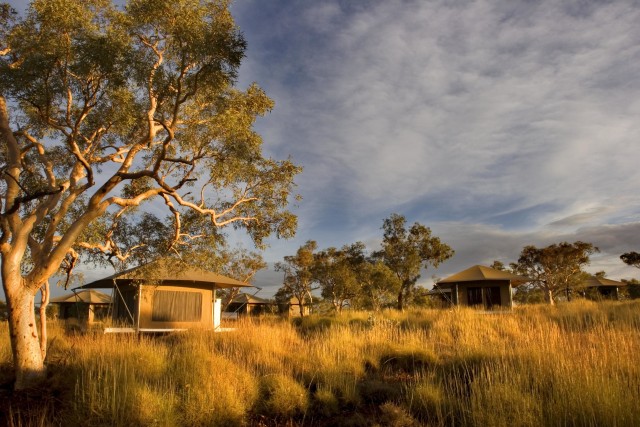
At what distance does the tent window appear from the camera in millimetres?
23609

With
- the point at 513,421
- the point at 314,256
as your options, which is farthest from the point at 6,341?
the point at 314,256

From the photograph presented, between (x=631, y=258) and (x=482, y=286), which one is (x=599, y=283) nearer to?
(x=631, y=258)

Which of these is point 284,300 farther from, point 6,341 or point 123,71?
point 123,71

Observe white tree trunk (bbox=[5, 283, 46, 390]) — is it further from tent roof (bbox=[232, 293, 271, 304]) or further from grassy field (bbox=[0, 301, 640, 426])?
tent roof (bbox=[232, 293, 271, 304])

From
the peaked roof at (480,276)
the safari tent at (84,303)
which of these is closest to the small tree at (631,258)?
the peaked roof at (480,276)

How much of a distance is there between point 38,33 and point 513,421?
11.3m

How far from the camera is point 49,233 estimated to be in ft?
31.3

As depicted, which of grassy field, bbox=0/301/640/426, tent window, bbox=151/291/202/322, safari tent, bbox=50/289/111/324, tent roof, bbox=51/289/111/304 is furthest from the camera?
tent roof, bbox=51/289/111/304

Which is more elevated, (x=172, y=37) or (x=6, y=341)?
(x=172, y=37)

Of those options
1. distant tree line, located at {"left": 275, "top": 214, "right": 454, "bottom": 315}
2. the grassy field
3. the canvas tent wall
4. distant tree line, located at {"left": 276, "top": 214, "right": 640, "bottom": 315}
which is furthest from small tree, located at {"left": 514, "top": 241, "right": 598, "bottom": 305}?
the grassy field

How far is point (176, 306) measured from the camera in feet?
79.6

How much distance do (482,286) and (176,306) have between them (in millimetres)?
20477

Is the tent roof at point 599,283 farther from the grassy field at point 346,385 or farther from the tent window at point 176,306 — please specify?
the grassy field at point 346,385

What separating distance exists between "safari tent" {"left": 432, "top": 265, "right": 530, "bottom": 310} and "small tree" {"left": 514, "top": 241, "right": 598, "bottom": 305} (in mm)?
11140
